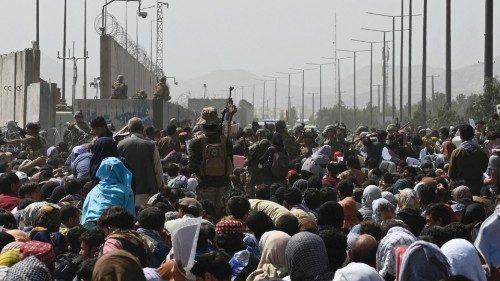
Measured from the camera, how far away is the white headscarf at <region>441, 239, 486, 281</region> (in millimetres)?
8820

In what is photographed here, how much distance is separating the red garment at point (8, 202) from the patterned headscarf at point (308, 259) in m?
5.05

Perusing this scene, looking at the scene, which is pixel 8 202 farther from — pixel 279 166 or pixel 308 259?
pixel 279 166

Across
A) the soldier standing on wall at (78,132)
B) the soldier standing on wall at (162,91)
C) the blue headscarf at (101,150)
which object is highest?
the soldier standing on wall at (162,91)

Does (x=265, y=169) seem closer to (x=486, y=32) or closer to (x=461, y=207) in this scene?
(x=461, y=207)

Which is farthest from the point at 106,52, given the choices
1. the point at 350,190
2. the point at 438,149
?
the point at 350,190

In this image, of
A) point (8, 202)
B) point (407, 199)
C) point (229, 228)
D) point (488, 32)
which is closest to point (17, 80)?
point (488, 32)

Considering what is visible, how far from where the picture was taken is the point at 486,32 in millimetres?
33312

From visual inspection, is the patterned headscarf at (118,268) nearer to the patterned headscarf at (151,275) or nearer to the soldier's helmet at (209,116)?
the patterned headscarf at (151,275)

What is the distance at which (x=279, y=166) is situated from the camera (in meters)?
18.8

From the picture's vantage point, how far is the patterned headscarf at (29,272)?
773cm

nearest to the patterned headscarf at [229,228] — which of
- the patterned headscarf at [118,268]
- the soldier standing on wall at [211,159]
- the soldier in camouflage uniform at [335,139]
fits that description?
the patterned headscarf at [118,268]

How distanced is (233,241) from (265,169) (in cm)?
825

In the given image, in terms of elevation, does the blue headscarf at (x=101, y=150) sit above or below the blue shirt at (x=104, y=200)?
above

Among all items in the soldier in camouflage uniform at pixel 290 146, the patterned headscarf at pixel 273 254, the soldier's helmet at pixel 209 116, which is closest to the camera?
the patterned headscarf at pixel 273 254
